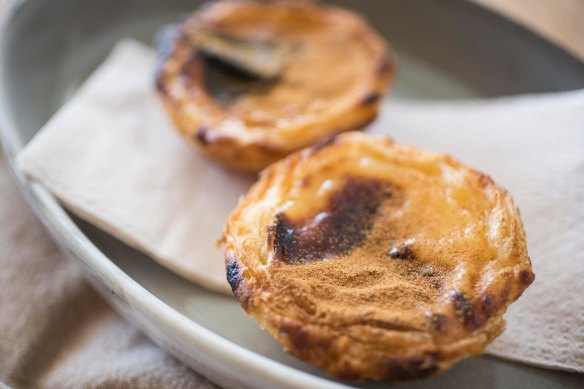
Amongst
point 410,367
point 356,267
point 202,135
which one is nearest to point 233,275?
point 356,267

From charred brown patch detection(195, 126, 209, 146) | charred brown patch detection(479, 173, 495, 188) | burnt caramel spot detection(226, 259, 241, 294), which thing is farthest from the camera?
charred brown patch detection(195, 126, 209, 146)

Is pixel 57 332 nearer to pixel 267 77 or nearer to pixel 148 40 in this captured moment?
pixel 267 77

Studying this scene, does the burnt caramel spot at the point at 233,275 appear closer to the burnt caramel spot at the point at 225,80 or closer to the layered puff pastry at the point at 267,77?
the layered puff pastry at the point at 267,77

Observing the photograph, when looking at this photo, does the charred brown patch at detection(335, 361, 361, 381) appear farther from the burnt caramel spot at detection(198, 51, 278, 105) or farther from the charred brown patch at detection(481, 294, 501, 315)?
the burnt caramel spot at detection(198, 51, 278, 105)

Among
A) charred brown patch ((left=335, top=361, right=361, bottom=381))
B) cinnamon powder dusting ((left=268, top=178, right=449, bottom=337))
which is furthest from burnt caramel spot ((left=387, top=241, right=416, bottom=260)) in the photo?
charred brown patch ((left=335, top=361, right=361, bottom=381))

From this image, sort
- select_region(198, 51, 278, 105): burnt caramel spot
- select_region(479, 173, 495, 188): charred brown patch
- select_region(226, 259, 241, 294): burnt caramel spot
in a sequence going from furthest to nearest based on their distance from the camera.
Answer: select_region(198, 51, 278, 105): burnt caramel spot → select_region(479, 173, 495, 188): charred brown patch → select_region(226, 259, 241, 294): burnt caramel spot

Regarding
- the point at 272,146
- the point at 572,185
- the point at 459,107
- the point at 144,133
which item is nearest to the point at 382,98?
the point at 459,107
